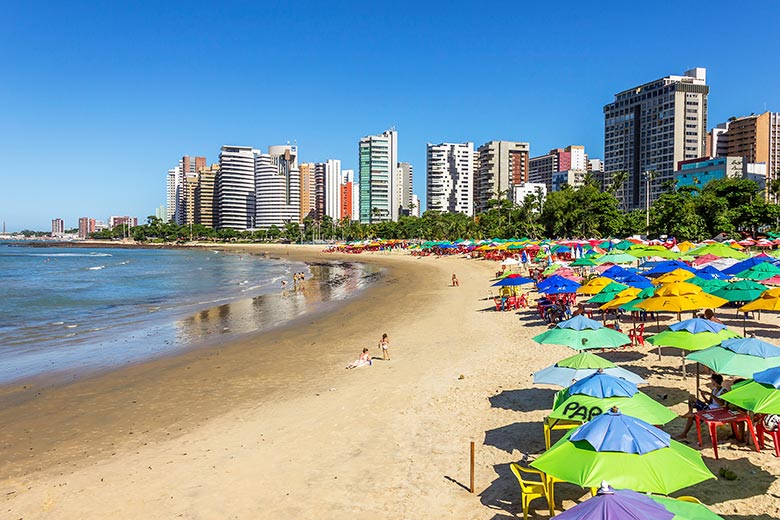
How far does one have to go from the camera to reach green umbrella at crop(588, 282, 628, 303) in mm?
17913

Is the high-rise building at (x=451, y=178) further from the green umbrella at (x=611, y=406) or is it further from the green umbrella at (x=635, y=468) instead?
the green umbrella at (x=635, y=468)

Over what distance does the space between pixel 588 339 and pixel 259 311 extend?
23.0 meters

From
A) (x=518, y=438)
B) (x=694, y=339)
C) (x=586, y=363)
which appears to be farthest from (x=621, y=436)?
(x=694, y=339)

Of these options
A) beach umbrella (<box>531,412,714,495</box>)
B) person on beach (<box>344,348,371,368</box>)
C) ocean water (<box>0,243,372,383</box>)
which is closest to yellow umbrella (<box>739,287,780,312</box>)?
beach umbrella (<box>531,412,714,495</box>)

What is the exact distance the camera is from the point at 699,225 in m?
60.9

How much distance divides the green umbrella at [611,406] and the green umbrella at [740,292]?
31.8 feet

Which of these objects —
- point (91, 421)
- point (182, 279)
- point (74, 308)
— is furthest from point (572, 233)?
point (91, 421)

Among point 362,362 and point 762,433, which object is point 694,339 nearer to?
point 762,433

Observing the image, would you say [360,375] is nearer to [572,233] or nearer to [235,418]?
[235,418]

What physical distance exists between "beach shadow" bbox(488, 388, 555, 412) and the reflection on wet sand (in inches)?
565

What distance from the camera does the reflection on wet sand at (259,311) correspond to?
83.1ft

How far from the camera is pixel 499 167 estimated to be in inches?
6845

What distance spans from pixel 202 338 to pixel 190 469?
46.9 feet

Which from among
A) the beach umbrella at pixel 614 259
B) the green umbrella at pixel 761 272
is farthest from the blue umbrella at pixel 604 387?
the beach umbrella at pixel 614 259
